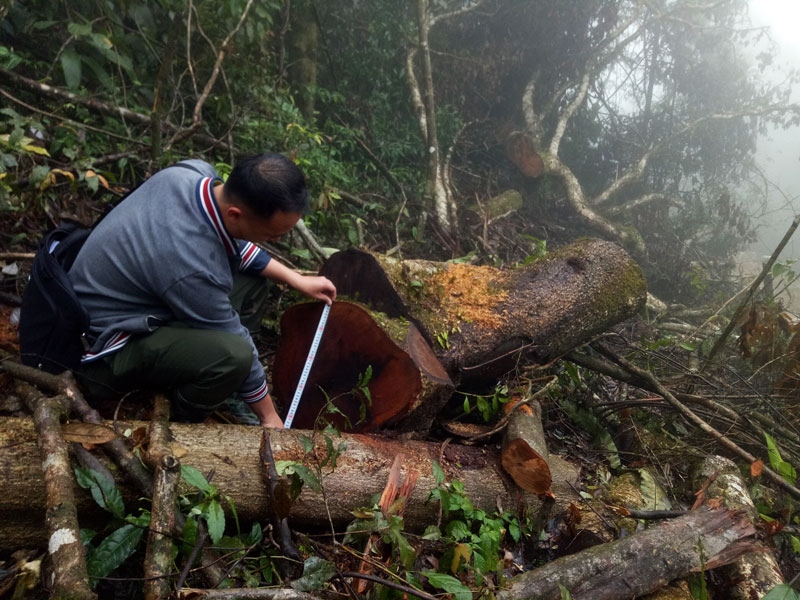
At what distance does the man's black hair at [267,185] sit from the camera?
2193 millimetres

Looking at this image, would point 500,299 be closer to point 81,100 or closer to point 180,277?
A: point 180,277

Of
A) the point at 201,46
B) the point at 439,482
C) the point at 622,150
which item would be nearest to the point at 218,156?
the point at 201,46

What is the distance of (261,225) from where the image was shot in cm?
231

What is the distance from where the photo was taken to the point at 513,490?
2.72m

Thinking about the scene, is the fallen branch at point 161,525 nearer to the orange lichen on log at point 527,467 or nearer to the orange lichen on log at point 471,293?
the orange lichen on log at point 527,467

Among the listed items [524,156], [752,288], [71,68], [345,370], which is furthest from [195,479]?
[524,156]

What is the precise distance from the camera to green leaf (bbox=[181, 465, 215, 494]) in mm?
1930

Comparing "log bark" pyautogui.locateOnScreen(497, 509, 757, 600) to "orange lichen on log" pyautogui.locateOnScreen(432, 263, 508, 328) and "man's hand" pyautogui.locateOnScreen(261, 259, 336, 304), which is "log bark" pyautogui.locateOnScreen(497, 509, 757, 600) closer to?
"orange lichen on log" pyautogui.locateOnScreen(432, 263, 508, 328)

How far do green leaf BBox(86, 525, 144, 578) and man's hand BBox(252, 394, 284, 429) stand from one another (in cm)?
92

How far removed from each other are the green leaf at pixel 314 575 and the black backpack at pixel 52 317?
145cm

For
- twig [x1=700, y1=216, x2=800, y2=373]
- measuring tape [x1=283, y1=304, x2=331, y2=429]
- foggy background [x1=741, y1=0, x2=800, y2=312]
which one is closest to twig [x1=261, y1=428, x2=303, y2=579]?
measuring tape [x1=283, y1=304, x2=331, y2=429]

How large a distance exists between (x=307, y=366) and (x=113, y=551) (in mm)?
1332

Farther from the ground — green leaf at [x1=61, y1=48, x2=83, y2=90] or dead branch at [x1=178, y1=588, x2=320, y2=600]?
green leaf at [x1=61, y1=48, x2=83, y2=90]

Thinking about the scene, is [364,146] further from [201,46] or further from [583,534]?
[583,534]
